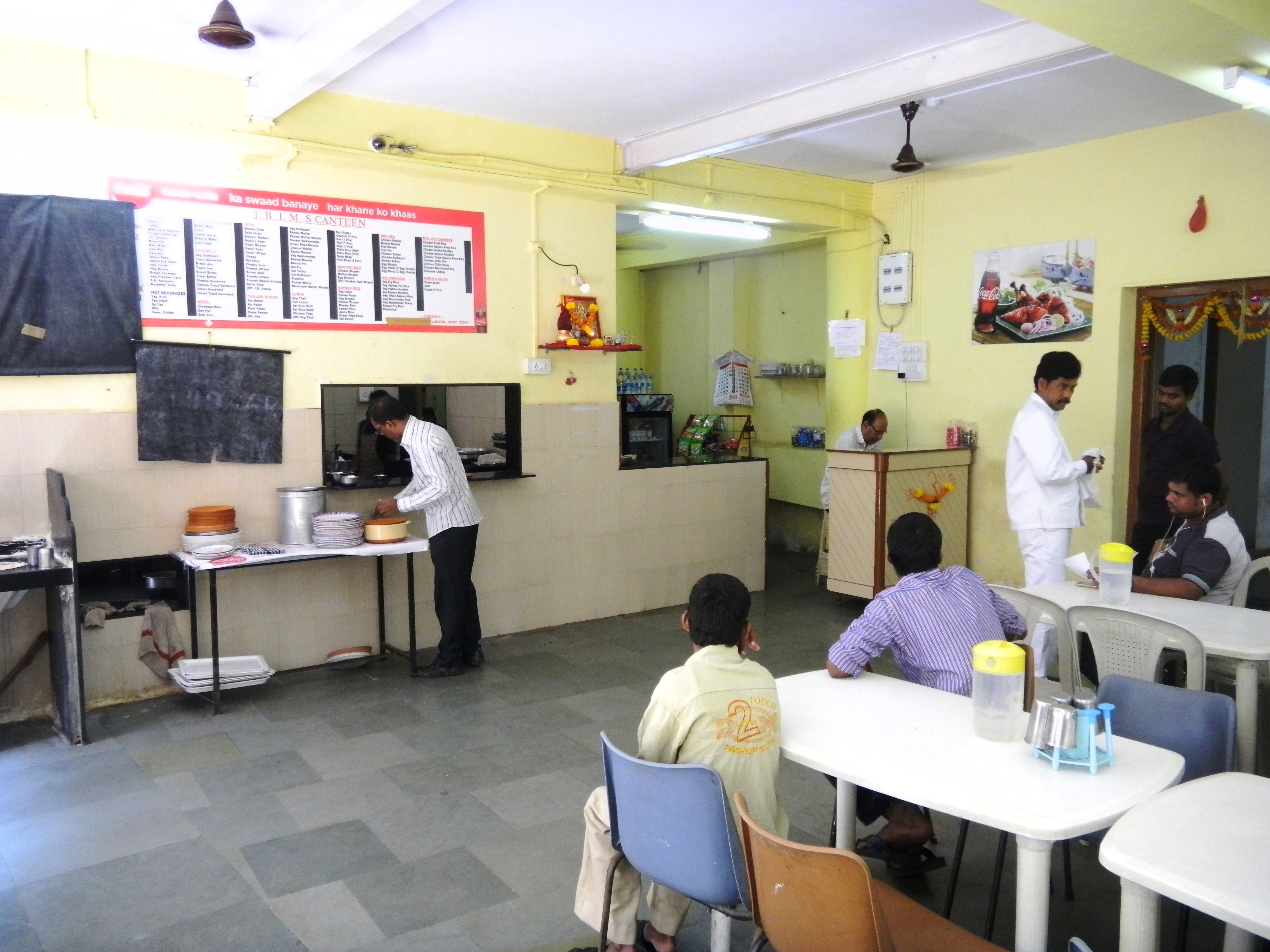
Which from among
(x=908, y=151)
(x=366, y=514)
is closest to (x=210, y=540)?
Answer: (x=366, y=514)

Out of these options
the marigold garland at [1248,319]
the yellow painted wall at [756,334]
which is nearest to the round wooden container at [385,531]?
the yellow painted wall at [756,334]

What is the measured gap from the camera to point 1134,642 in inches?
133

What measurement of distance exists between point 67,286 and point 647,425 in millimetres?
5375

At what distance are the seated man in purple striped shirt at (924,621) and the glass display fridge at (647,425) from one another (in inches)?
230

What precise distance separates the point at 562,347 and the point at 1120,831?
4836 mm

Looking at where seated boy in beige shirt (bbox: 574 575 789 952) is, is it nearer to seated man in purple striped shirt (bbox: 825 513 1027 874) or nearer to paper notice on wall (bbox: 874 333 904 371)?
seated man in purple striped shirt (bbox: 825 513 1027 874)

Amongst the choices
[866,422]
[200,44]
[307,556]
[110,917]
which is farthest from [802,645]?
[200,44]

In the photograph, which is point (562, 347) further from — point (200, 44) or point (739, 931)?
point (739, 931)

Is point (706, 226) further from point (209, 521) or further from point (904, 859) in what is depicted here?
point (904, 859)

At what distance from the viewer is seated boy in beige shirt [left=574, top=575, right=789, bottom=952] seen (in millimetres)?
2404

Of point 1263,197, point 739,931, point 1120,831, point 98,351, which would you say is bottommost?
point 739,931

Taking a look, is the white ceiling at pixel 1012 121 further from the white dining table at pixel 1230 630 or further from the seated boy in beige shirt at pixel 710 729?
the seated boy in beige shirt at pixel 710 729

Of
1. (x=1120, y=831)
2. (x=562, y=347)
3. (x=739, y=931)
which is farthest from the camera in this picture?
(x=562, y=347)

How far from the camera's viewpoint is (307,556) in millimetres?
5074
